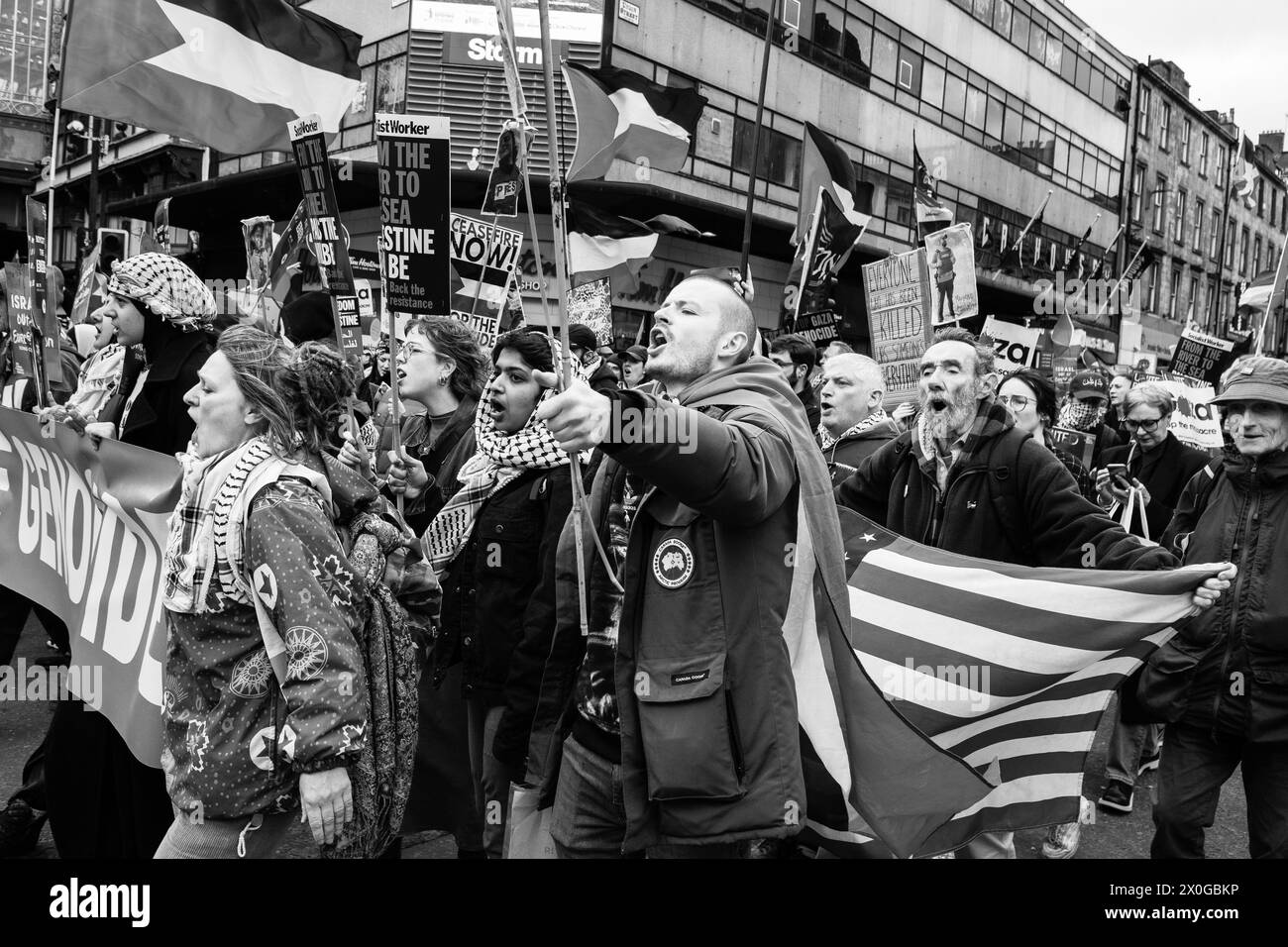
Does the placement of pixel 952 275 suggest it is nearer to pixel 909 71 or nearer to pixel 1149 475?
pixel 1149 475

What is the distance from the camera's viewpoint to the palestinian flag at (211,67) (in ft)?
16.7

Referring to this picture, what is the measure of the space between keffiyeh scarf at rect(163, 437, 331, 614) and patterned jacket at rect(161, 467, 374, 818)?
3 cm

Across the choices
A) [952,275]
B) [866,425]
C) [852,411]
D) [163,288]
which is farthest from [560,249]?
[952,275]

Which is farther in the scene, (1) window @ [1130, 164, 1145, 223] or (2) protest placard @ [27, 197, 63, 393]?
(1) window @ [1130, 164, 1145, 223]

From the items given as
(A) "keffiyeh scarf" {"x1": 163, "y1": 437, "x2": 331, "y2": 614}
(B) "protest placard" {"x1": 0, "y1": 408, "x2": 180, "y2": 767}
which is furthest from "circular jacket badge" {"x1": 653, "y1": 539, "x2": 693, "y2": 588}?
(B) "protest placard" {"x1": 0, "y1": 408, "x2": 180, "y2": 767}

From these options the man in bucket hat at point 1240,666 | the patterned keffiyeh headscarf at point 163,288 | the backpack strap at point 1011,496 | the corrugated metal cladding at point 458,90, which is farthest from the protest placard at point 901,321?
the corrugated metal cladding at point 458,90

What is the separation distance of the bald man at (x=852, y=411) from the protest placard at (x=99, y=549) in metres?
3.08

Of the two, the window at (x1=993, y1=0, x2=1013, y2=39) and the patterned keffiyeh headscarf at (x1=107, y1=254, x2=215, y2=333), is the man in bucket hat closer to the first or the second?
the patterned keffiyeh headscarf at (x1=107, y1=254, x2=215, y2=333)

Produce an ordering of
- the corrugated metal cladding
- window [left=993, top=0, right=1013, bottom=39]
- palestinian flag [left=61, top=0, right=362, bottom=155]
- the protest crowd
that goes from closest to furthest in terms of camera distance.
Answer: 1. the protest crowd
2. palestinian flag [left=61, top=0, right=362, bottom=155]
3. the corrugated metal cladding
4. window [left=993, top=0, right=1013, bottom=39]

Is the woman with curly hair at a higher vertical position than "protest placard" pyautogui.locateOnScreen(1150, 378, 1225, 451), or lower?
lower

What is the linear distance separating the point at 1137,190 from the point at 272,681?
45.4m

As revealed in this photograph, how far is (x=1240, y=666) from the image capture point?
3.58 meters

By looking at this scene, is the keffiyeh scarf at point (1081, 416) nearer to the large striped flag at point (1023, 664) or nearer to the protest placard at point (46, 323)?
the large striped flag at point (1023, 664)

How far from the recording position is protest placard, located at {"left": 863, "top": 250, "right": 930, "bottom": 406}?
23.5 feet
